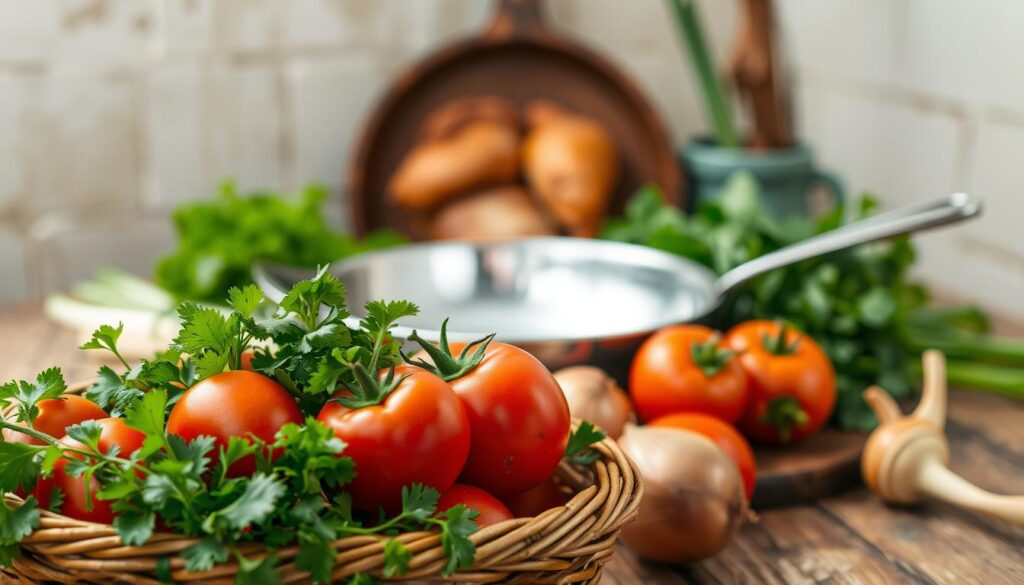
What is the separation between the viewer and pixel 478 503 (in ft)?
2.20

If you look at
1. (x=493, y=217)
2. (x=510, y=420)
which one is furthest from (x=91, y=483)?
(x=493, y=217)

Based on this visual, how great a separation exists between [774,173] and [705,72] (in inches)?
7.5

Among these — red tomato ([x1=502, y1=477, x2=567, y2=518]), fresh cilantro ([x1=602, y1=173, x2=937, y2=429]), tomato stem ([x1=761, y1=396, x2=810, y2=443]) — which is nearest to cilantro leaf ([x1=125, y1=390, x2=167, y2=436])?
red tomato ([x1=502, y1=477, x2=567, y2=518])

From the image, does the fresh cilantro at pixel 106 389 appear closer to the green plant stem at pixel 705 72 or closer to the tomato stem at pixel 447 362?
the tomato stem at pixel 447 362

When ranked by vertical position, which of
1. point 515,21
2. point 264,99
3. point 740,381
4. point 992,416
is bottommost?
point 992,416

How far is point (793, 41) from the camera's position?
1.99m

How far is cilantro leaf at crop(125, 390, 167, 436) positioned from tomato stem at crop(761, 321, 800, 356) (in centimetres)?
64

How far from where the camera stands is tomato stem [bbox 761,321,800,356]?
1.07 m

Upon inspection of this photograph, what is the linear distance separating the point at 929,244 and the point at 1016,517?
890 millimetres

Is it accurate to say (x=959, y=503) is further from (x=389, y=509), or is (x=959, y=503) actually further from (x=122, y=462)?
(x=122, y=462)

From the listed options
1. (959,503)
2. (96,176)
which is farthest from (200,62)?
(959,503)

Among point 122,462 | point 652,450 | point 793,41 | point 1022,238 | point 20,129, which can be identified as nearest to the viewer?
point 122,462

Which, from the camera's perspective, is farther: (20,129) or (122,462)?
(20,129)

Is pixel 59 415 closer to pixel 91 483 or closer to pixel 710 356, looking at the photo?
pixel 91 483
